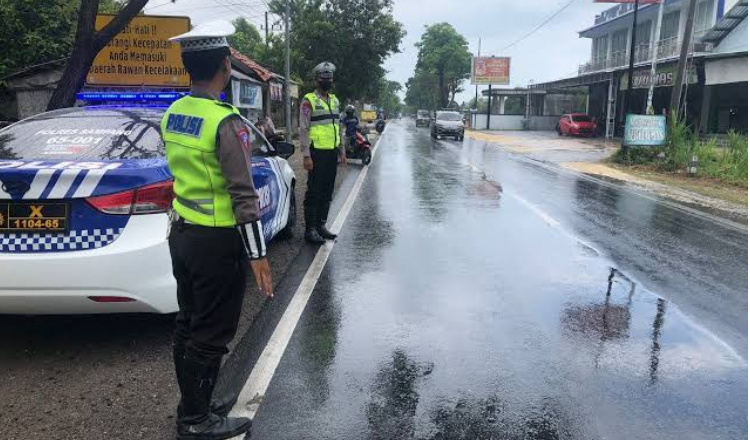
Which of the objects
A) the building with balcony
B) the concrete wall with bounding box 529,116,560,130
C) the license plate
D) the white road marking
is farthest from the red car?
the license plate

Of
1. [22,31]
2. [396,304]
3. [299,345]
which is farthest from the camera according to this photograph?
[22,31]

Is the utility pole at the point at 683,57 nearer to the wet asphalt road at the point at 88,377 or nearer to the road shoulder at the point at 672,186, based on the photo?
the road shoulder at the point at 672,186

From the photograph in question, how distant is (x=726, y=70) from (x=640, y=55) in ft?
44.9

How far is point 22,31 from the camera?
792 inches

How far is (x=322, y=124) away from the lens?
729cm

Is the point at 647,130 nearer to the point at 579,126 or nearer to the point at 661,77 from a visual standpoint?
the point at 661,77

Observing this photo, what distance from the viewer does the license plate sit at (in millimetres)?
3691

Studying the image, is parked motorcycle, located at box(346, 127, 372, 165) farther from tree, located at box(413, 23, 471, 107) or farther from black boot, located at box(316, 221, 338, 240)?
tree, located at box(413, 23, 471, 107)

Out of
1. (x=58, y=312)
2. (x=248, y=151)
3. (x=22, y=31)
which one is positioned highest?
(x=22, y=31)

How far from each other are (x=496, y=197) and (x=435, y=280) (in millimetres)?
6134

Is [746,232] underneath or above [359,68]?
underneath

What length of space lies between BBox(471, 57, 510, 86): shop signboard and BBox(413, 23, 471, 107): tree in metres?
19.5

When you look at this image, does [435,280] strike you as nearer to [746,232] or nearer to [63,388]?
[63,388]

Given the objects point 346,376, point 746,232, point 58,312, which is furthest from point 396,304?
point 746,232
